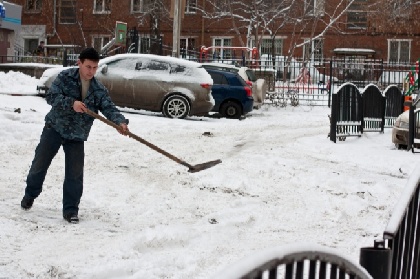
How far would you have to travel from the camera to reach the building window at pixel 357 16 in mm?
48125

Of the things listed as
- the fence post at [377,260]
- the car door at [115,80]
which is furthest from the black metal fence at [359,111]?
the fence post at [377,260]

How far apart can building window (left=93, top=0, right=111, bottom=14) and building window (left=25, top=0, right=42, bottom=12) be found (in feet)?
13.8

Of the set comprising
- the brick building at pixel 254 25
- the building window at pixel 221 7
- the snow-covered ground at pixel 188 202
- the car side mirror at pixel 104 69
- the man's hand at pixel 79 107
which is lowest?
the snow-covered ground at pixel 188 202

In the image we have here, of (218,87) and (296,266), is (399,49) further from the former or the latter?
(296,266)

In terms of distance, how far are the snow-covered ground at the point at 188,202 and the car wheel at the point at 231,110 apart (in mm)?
6289

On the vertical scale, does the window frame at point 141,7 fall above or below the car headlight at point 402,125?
above

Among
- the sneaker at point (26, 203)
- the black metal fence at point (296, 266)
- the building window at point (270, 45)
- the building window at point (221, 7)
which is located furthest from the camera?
the building window at point (270, 45)

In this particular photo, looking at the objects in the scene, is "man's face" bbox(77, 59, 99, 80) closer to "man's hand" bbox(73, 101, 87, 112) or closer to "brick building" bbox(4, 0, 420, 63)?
"man's hand" bbox(73, 101, 87, 112)

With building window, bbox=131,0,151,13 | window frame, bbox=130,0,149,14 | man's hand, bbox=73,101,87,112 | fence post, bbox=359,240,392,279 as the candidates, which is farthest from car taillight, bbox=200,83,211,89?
building window, bbox=131,0,151,13

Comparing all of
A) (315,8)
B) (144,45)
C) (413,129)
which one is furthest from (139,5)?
(413,129)

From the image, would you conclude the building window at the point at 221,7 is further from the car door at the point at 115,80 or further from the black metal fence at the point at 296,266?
the black metal fence at the point at 296,266

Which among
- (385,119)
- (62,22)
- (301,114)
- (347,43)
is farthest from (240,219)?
(62,22)

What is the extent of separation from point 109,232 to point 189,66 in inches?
550

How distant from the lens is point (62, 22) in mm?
52844
